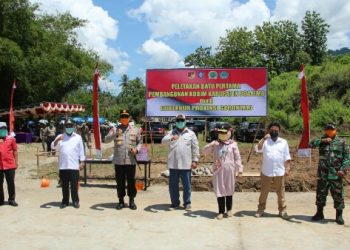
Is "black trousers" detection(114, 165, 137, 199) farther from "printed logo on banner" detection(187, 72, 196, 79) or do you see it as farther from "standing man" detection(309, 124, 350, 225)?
"printed logo on banner" detection(187, 72, 196, 79)

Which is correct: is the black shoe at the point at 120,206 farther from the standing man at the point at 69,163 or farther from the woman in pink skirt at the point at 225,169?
the woman in pink skirt at the point at 225,169

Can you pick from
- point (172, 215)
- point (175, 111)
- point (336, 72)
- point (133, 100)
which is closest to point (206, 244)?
point (172, 215)

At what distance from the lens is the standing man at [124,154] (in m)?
9.29

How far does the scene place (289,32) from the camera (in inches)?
3068

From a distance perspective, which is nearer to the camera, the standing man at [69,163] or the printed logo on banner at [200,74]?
the standing man at [69,163]

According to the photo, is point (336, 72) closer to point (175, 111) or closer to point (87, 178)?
point (175, 111)

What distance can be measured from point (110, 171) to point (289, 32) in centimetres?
6807

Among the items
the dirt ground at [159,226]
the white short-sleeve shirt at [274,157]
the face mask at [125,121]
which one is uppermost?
the face mask at [125,121]

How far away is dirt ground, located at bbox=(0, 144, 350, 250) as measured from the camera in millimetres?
6922

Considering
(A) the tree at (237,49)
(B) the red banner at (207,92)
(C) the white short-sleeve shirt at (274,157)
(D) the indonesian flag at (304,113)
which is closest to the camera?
(C) the white short-sleeve shirt at (274,157)

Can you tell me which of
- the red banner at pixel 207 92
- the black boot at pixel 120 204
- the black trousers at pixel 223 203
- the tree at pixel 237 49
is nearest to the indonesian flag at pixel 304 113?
the red banner at pixel 207 92

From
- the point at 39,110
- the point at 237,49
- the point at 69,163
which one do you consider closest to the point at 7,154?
the point at 69,163

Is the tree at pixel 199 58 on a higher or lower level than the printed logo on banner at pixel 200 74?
higher

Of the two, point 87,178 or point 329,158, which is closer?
point 329,158
